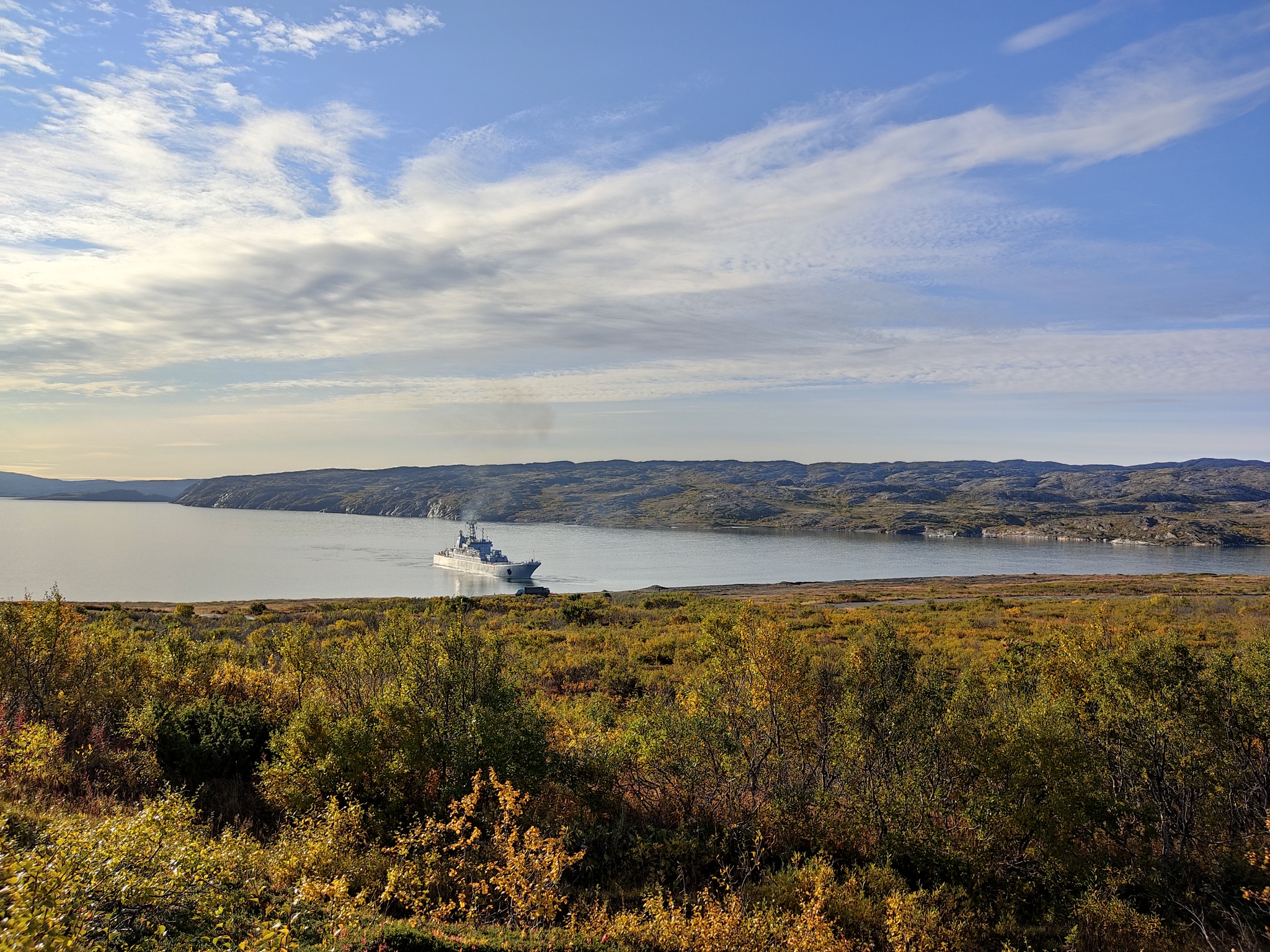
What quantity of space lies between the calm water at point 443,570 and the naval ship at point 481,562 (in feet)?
4.52

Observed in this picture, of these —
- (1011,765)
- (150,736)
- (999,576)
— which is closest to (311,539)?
(999,576)

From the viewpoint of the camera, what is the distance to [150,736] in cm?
1053

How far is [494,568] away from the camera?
7425 cm

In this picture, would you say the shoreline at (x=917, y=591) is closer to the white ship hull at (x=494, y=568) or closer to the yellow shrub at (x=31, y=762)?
the white ship hull at (x=494, y=568)

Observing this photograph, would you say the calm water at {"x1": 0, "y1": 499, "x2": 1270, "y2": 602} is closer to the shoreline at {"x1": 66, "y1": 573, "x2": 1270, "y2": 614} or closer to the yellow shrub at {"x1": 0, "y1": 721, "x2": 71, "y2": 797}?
the shoreline at {"x1": 66, "y1": 573, "x2": 1270, "y2": 614}

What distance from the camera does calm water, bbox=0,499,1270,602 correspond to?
210 feet

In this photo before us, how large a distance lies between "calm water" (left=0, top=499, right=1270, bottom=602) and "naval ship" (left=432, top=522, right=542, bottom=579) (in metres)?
1.38

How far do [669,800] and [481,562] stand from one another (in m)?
70.1

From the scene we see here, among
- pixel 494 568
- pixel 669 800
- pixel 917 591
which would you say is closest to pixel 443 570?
pixel 494 568

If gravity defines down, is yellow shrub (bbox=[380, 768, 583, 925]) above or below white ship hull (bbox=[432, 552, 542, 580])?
above

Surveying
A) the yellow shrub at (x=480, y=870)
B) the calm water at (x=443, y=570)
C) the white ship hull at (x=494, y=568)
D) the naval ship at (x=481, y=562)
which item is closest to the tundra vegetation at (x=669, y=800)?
the yellow shrub at (x=480, y=870)

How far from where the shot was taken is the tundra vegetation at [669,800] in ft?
20.8

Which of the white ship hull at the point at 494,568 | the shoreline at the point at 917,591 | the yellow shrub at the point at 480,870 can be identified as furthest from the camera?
the white ship hull at the point at 494,568

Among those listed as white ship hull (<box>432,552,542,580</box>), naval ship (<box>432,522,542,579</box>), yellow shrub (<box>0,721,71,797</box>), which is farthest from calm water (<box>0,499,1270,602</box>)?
yellow shrub (<box>0,721,71,797</box>)
